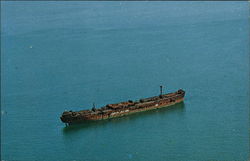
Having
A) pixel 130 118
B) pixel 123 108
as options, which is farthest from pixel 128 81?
pixel 130 118

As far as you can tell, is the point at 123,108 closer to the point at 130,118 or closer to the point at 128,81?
the point at 130,118

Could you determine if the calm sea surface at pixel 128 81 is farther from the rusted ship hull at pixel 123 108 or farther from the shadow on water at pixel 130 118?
the rusted ship hull at pixel 123 108

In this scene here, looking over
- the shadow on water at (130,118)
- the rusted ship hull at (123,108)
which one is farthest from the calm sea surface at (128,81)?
the rusted ship hull at (123,108)

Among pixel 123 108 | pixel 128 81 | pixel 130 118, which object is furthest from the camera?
pixel 128 81

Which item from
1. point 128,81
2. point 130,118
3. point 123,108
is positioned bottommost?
point 130,118

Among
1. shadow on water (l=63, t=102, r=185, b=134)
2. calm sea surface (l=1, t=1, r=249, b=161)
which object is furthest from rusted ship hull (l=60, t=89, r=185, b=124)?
calm sea surface (l=1, t=1, r=249, b=161)

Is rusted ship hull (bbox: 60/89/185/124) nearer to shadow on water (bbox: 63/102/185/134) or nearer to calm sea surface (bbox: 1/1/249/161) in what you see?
shadow on water (bbox: 63/102/185/134)

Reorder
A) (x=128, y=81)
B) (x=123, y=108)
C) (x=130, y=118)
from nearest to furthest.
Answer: (x=123, y=108), (x=130, y=118), (x=128, y=81)
